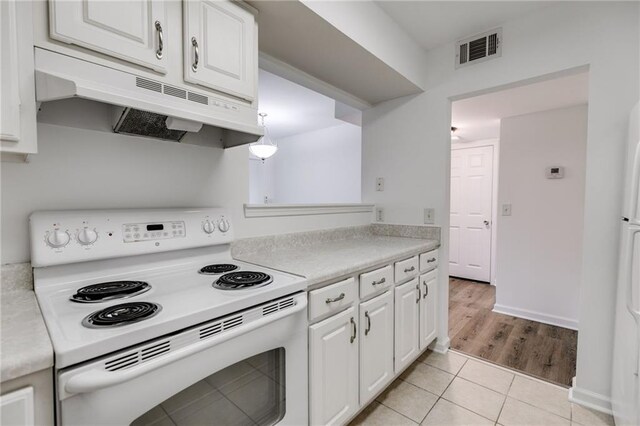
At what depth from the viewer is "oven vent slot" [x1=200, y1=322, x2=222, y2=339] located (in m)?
0.84

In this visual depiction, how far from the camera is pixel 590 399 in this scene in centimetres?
173

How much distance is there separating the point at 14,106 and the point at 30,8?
280mm

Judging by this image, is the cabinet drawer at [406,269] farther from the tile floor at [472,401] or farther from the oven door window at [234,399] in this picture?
the oven door window at [234,399]

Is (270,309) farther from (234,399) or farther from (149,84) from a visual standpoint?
(149,84)

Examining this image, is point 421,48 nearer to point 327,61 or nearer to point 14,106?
point 327,61

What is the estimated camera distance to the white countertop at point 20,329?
0.59 meters

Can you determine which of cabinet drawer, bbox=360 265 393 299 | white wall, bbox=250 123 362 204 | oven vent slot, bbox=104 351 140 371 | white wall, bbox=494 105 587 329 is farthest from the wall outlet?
white wall, bbox=250 123 362 204

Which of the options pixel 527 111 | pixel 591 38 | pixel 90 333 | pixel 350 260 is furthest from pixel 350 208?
pixel 527 111

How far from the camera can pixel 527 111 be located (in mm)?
3000

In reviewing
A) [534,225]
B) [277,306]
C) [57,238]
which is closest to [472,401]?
[277,306]

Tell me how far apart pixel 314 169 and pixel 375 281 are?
13.1 ft

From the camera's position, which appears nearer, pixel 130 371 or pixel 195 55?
pixel 130 371

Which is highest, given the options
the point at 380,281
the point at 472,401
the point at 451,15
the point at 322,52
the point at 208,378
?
the point at 451,15

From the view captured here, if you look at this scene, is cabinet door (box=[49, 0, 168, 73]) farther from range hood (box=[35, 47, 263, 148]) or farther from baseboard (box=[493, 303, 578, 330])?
baseboard (box=[493, 303, 578, 330])
